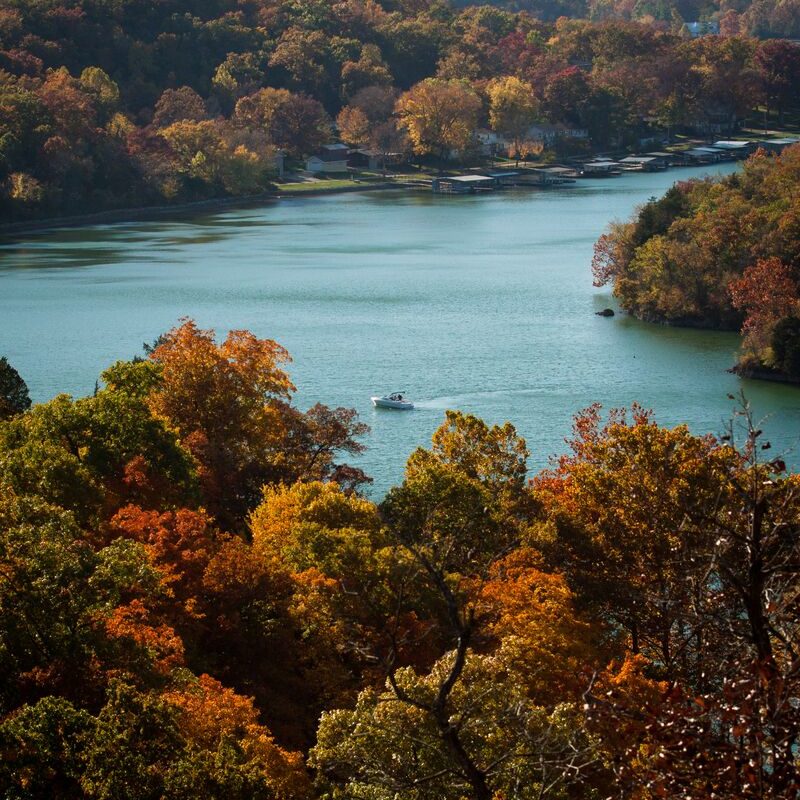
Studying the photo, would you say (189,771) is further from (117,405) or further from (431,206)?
(431,206)

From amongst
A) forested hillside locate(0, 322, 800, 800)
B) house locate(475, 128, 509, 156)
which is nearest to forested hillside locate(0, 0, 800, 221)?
house locate(475, 128, 509, 156)

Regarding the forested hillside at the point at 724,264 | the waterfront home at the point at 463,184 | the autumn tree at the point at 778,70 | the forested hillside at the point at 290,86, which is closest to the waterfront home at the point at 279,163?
the forested hillside at the point at 290,86

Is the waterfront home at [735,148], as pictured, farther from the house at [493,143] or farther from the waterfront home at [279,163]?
the waterfront home at [279,163]

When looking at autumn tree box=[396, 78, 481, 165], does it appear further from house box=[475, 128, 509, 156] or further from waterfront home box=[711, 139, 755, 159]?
waterfront home box=[711, 139, 755, 159]

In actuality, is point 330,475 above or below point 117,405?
below

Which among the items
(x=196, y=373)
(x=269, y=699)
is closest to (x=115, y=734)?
(x=269, y=699)

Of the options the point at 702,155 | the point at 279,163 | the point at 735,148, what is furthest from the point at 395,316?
the point at 735,148
